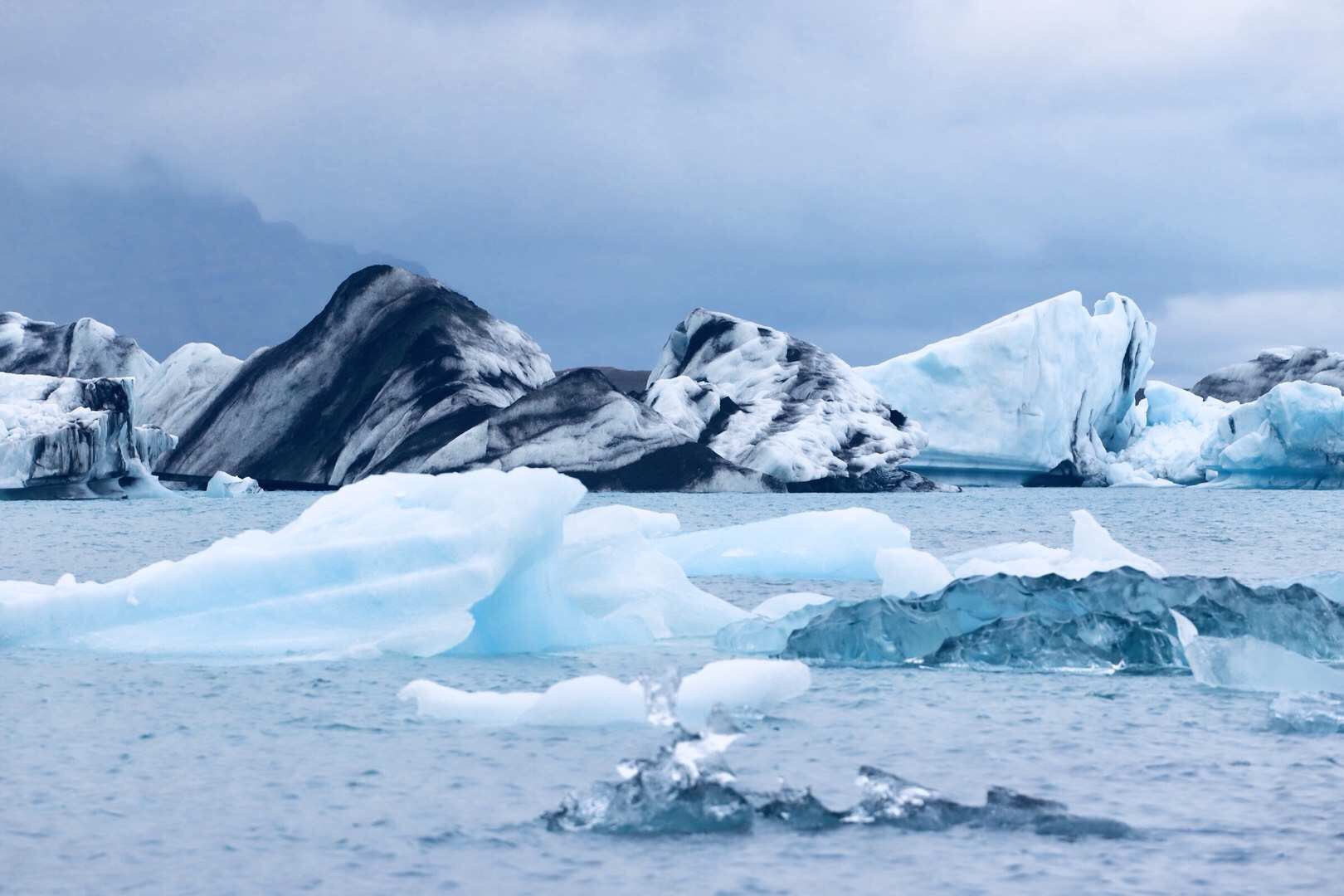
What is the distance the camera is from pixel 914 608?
9.90 meters

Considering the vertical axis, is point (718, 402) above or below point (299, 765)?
above

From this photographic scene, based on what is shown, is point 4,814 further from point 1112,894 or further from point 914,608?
point 914,608

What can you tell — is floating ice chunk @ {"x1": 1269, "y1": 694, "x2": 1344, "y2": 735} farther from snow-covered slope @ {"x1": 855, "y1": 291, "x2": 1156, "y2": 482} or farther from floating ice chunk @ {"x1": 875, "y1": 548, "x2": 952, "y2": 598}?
snow-covered slope @ {"x1": 855, "y1": 291, "x2": 1156, "y2": 482}

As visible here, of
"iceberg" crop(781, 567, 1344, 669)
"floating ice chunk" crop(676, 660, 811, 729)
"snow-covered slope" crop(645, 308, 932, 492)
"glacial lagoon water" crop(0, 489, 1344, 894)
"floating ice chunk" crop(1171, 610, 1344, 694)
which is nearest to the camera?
"glacial lagoon water" crop(0, 489, 1344, 894)

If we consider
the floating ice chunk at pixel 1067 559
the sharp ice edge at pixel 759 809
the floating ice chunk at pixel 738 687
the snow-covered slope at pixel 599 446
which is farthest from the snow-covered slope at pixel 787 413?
the sharp ice edge at pixel 759 809

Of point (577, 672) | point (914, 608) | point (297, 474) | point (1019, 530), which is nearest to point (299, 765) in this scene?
point (577, 672)

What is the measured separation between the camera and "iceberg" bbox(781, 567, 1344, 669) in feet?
30.5

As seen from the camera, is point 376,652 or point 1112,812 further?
point 376,652

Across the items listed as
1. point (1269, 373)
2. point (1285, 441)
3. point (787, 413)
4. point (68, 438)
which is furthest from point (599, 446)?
point (1269, 373)

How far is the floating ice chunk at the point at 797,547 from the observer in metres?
15.9

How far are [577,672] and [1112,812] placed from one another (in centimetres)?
407

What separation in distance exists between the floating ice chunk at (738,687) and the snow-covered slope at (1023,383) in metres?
34.4

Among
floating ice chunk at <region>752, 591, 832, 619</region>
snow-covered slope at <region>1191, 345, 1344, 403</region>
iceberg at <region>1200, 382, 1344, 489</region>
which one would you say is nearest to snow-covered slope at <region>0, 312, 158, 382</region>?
iceberg at <region>1200, 382, 1344, 489</region>

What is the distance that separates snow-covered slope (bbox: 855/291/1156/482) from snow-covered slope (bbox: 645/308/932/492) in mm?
1436
